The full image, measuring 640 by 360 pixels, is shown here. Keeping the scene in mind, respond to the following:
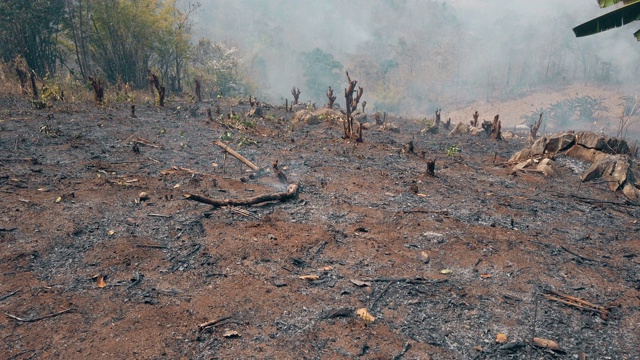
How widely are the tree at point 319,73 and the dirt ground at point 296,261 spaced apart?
3266cm

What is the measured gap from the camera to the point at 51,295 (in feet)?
10.7

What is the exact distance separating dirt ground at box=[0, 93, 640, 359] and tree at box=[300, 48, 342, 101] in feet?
107

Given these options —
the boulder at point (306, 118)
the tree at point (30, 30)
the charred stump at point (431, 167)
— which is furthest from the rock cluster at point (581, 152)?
the tree at point (30, 30)

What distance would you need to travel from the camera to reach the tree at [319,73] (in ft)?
126

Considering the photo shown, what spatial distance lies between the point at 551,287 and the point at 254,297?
9.55 feet

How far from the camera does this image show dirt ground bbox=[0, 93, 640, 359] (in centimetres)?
294

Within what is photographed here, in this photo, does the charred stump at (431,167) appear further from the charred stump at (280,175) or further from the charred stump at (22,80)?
the charred stump at (22,80)

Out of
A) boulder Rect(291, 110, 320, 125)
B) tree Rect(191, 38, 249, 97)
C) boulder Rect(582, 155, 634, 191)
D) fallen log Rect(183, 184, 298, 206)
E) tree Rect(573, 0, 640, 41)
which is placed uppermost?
tree Rect(191, 38, 249, 97)

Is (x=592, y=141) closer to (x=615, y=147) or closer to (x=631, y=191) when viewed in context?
(x=615, y=147)

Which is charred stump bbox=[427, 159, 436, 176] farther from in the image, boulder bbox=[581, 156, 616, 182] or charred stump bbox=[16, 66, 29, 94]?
charred stump bbox=[16, 66, 29, 94]

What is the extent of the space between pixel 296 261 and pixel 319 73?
3634 cm

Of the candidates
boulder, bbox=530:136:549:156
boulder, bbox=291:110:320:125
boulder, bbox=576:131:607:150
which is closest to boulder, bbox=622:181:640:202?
boulder, bbox=576:131:607:150

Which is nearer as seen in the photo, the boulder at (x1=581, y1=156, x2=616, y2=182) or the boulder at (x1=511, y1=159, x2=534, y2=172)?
the boulder at (x1=581, y1=156, x2=616, y2=182)

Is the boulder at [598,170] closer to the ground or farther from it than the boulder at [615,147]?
closer to the ground
